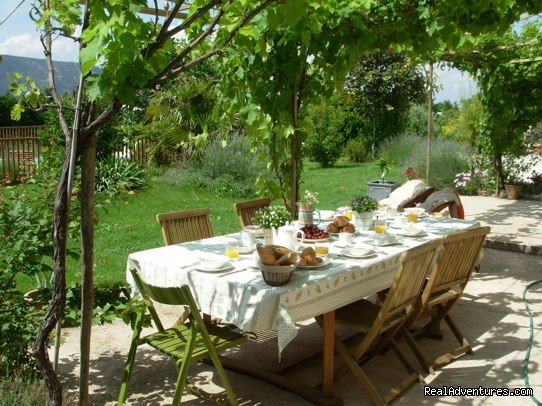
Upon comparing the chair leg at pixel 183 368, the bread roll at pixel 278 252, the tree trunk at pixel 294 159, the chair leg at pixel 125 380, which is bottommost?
the chair leg at pixel 125 380

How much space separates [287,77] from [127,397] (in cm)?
309

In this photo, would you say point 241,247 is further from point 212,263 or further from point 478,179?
point 478,179

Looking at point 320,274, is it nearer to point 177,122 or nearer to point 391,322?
point 391,322

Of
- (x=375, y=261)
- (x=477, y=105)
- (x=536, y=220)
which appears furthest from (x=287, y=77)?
(x=477, y=105)

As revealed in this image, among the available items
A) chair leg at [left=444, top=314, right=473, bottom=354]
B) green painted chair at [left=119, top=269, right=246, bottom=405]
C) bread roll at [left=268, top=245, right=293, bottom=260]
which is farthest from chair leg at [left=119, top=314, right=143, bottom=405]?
chair leg at [left=444, top=314, right=473, bottom=354]

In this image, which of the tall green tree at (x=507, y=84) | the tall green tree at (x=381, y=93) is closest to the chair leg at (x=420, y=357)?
the tall green tree at (x=507, y=84)

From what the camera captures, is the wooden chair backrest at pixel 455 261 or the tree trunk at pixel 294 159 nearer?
the wooden chair backrest at pixel 455 261

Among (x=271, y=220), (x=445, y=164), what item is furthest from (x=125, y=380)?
(x=445, y=164)

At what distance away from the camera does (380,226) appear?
4.28 metres

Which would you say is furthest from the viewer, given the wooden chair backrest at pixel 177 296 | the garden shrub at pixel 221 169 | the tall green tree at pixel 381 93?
the tall green tree at pixel 381 93

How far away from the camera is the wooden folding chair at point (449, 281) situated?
3.48 meters

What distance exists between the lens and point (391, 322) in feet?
10.8

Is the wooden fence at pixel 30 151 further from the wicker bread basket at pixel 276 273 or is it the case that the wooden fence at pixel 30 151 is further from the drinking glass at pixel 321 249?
the wicker bread basket at pixel 276 273

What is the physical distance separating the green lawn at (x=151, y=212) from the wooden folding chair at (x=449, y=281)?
6.40ft
